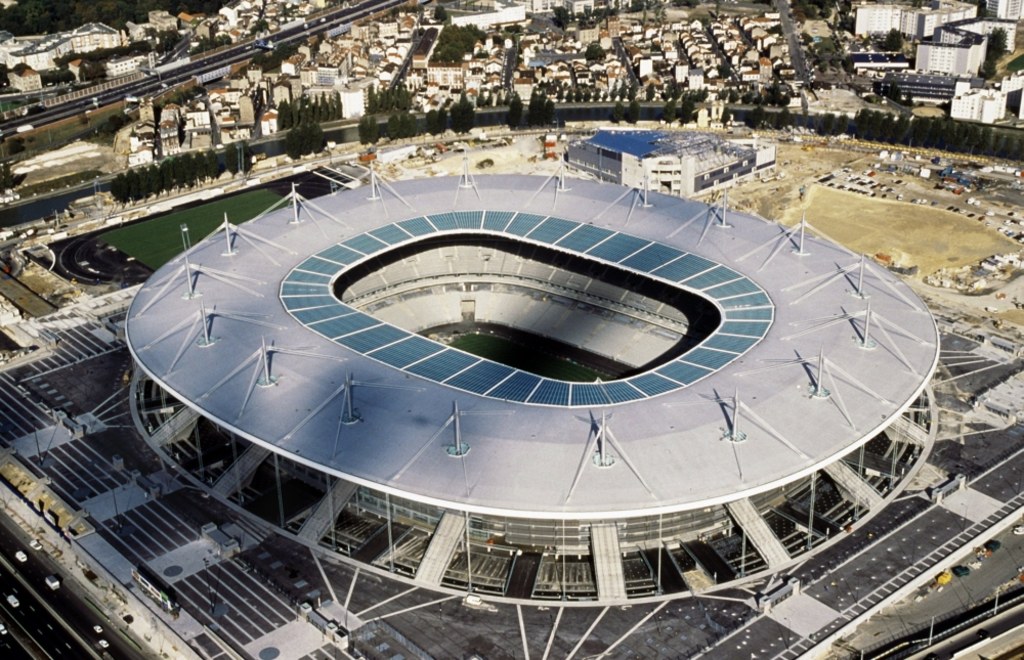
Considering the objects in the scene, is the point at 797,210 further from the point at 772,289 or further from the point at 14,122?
the point at 14,122

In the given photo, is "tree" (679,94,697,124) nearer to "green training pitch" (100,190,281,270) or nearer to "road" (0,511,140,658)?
"green training pitch" (100,190,281,270)

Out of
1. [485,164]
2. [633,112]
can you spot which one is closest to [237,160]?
[485,164]

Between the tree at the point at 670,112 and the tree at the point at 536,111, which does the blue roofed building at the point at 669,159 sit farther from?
the tree at the point at 670,112

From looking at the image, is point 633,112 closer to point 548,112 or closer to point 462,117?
point 548,112

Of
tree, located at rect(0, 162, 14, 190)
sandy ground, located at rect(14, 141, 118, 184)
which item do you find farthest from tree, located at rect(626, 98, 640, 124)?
tree, located at rect(0, 162, 14, 190)

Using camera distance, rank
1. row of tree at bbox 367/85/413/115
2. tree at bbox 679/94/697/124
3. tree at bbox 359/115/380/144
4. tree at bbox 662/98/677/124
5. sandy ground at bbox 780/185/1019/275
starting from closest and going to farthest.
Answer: sandy ground at bbox 780/185/1019/275 → tree at bbox 359/115/380/144 → tree at bbox 679/94/697/124 → tree at bbox 662/98/677/124 → row of tree at bbox 367/85/413/115

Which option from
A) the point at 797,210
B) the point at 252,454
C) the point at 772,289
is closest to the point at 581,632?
the point at 252,454

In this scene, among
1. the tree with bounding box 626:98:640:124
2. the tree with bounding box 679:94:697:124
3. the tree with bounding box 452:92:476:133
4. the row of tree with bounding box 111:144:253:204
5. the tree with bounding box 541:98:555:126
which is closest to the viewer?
the row of tree with bounding box 111:144:253:204
